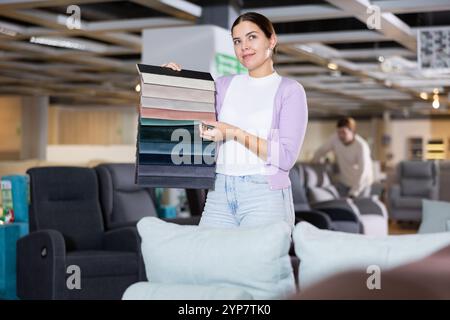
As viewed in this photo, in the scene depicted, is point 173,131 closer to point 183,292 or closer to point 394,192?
point 183,292

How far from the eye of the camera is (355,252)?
1.91m

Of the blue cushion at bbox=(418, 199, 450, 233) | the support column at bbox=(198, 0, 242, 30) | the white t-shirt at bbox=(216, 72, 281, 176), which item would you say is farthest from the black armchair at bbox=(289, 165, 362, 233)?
the white t-shirt at bbox=(216, 72, 281, 176)

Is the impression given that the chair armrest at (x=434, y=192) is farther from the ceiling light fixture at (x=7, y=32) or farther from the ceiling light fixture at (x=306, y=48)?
the ceiling light fixture at (x=7, y=32)

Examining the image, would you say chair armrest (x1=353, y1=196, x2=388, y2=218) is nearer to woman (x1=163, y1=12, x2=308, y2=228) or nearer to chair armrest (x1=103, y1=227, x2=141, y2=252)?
chair armrest (x1=103, y1=227, x2=141, y2=252)

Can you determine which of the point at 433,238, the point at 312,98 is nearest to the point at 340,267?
the point at 433,238

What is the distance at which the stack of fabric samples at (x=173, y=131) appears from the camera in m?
Answer: 2.51

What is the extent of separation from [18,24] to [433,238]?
1003 centimetres

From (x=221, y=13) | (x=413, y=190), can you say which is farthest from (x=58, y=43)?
(x=413, y=190)

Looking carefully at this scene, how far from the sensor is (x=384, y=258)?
6.21ft

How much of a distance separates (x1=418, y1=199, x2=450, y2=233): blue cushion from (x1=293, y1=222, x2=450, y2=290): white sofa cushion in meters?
2.68

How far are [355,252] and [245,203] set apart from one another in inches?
25.0

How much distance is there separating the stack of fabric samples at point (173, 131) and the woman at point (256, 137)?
0.06m
